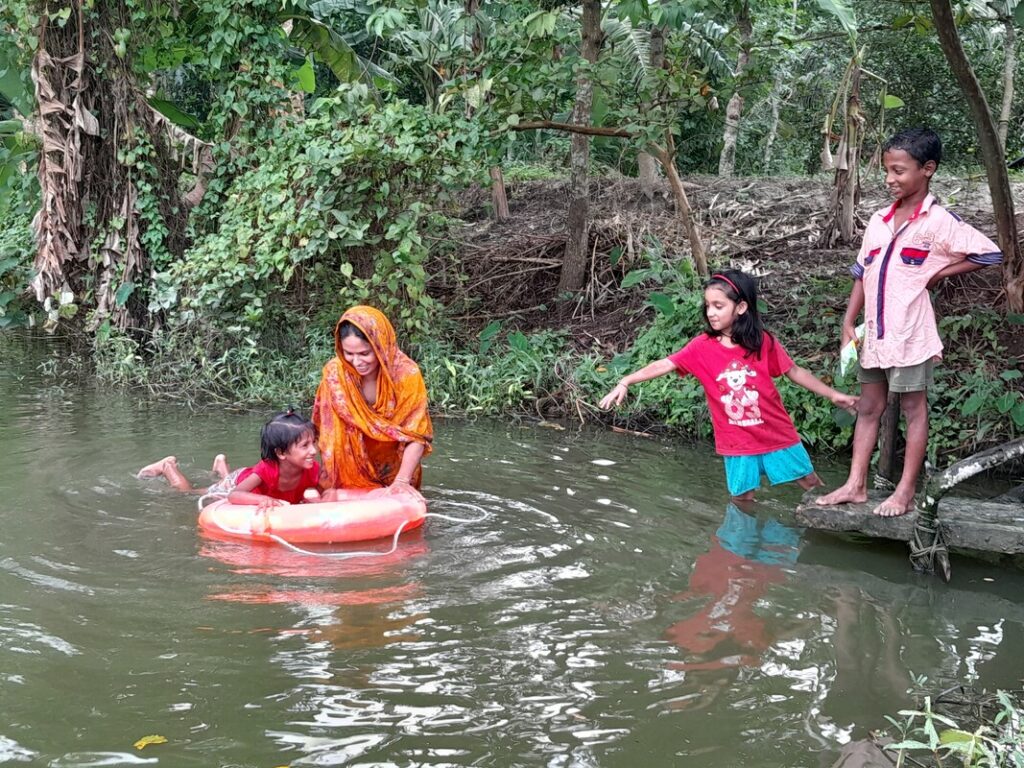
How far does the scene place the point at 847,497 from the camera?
4.88 m

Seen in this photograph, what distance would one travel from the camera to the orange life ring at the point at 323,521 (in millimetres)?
4891

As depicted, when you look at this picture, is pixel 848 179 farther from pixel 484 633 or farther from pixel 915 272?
pixel 484 633

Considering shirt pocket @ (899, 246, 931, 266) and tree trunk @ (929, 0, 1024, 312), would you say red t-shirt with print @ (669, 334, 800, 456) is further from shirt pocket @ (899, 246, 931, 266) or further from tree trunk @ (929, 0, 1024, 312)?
tree trunk @ (929, 0, 1024, 312)

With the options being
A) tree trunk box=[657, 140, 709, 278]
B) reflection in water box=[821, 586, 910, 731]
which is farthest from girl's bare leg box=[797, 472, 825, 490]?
tree trunk box=[657, 140, 709, 278]

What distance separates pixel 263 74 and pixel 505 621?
668 cm

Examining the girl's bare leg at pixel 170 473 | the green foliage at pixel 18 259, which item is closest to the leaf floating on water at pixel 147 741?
the girl's bare leg at pixel 170 473

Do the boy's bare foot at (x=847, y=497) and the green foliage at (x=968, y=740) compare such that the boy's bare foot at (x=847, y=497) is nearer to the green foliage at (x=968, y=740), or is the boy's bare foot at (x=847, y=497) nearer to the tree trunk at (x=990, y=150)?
the green foliage at (x=968, y=740)

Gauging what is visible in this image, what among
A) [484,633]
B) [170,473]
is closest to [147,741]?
[484,633]

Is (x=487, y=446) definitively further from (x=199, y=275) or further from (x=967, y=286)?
(x=967, y=286)

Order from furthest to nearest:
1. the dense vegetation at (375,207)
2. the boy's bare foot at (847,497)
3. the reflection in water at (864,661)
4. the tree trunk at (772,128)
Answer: the tree trunk at (772,128) < the dense vegetation at (375,207) < the boy's bare foot at (847,497) < the reflection in water at (864,661)

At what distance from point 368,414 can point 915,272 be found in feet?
9.03

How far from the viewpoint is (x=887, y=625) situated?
4.03 meters

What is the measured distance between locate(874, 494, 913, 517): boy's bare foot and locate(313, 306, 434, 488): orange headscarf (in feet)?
7.36

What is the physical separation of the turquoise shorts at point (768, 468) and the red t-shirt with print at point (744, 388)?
0.15 feet
